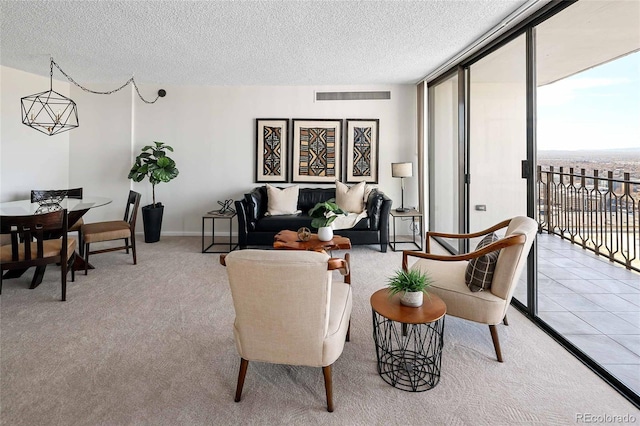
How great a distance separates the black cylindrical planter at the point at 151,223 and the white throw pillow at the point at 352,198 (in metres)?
2.90

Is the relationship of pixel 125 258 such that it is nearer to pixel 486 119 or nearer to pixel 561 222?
pixel 486 119

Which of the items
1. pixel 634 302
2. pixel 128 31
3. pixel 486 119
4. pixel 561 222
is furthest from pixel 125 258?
pixel 634 302

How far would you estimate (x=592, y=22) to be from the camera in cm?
258

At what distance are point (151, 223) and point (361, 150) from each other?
11.8 feet

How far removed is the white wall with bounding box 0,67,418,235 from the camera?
5785 millimetres

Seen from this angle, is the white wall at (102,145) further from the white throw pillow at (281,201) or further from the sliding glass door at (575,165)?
the sliding glass door at (575,165)

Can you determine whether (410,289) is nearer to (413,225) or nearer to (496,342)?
(496,342)

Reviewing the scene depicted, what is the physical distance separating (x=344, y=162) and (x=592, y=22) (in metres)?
3.70

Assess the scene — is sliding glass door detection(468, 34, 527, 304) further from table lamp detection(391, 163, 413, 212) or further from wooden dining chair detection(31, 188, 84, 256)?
wooden dining chair detection(31, 188, 84, 256)

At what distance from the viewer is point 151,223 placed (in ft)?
17.8

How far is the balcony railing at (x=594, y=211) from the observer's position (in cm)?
246

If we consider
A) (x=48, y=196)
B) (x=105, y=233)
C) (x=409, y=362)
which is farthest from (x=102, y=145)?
(x=409, y=362)

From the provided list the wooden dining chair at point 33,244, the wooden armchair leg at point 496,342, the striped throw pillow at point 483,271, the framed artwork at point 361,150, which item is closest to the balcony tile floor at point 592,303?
the wooden armchair leg at point 496,342
